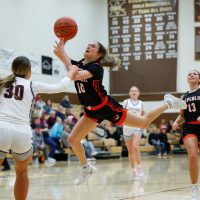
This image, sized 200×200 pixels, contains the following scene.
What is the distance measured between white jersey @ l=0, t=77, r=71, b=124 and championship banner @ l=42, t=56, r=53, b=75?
1537 centimetres

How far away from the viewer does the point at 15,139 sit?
447cm

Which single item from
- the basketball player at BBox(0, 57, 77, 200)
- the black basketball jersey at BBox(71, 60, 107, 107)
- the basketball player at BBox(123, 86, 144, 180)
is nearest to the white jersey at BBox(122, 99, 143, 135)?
the basketball player at BBox(123, 86, 144, 180)

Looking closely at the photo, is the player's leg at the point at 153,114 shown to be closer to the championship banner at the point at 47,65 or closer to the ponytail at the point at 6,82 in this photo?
the ponytail at the point at 6,82

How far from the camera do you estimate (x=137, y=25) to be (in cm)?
2317

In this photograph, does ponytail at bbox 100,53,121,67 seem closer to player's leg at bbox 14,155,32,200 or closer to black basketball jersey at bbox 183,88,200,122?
black basketball jersey at bbox 183,88,200,122

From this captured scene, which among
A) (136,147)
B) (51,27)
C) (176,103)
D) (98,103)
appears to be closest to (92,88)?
(98,103)

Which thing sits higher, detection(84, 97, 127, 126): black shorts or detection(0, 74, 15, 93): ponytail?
detection(0, 74, 15, 93): ponytail

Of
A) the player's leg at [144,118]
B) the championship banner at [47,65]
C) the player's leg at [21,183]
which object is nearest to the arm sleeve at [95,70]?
the player's leg at [144,118]

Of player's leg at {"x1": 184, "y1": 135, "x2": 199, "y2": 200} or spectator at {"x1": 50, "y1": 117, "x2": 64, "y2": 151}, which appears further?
spectator at {"x1": 50, "y1": 117, "x2": 64, "y2": 151}

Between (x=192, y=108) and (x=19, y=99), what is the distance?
106 inches

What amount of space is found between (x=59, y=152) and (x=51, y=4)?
7.32 meters

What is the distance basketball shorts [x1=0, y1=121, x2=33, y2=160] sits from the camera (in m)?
4.43

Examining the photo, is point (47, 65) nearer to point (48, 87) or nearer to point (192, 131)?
point (192, 131)

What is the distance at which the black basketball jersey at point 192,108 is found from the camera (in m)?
→ 6.26
